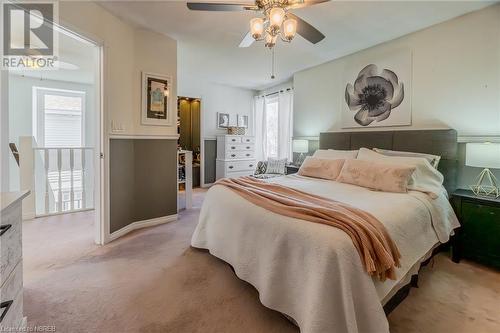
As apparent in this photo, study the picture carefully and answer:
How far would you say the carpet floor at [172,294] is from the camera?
1.49 m

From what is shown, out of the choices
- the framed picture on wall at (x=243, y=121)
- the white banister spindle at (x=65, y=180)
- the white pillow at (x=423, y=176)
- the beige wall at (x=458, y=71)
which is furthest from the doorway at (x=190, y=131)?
the white pillow at (x=423, y=176)

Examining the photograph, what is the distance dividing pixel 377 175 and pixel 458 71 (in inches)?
62.0

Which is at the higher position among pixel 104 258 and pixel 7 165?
pixel 7 165

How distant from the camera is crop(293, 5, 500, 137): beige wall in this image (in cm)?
239

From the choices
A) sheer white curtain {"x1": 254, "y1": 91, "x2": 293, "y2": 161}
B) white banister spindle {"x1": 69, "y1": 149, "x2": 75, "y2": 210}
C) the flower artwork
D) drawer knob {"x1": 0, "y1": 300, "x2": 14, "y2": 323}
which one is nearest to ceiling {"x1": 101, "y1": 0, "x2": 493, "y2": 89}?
the flower artwork

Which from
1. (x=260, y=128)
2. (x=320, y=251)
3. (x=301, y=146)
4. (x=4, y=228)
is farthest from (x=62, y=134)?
(x=320, y=251)

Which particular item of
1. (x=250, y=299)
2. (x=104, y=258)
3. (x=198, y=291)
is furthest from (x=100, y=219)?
(x=250, y=299)

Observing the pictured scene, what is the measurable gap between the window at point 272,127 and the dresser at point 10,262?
15.4 ft

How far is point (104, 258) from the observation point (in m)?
2.32

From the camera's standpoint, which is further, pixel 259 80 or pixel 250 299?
pixel 259 80

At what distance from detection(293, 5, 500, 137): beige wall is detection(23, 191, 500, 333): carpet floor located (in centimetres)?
155

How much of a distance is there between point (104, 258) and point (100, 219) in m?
0.49

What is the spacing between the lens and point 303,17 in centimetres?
262

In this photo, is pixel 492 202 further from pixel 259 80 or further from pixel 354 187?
pixel 259 80
